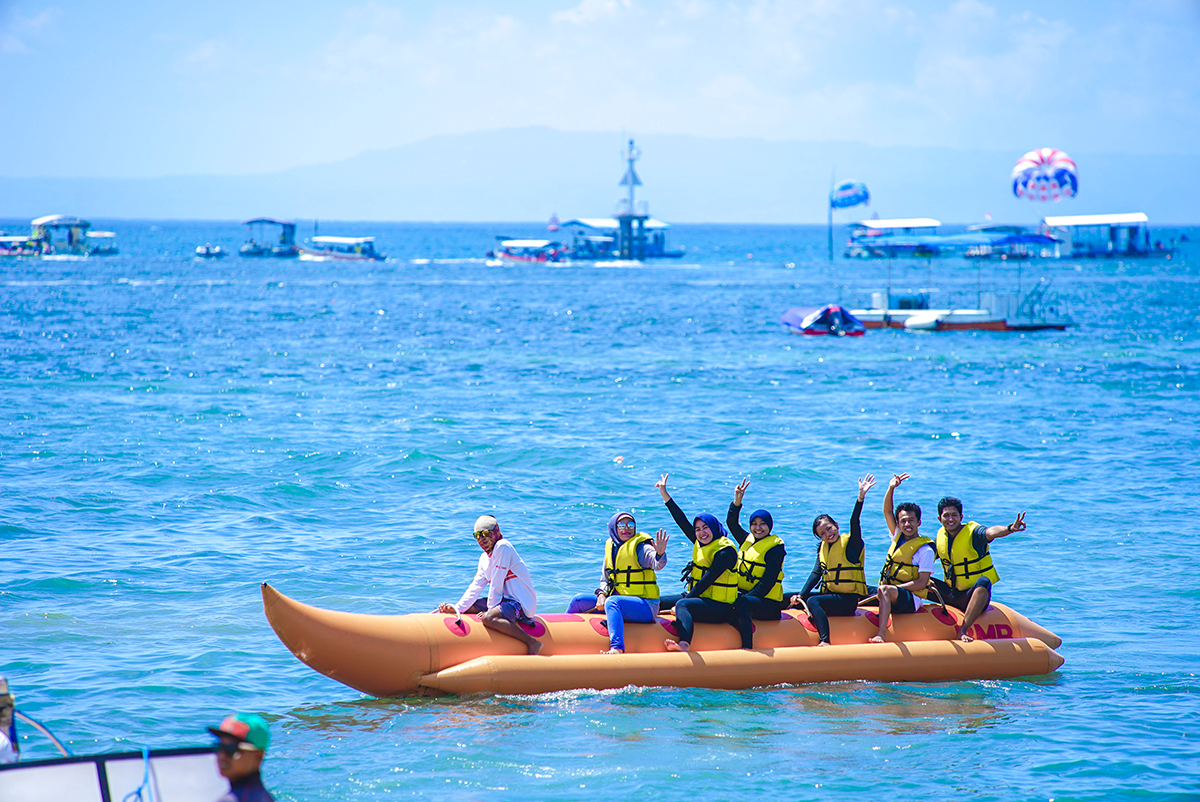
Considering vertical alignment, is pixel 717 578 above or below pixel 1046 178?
below

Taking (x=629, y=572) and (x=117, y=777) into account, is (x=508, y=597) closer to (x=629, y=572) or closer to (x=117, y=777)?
(x=629, y=572)

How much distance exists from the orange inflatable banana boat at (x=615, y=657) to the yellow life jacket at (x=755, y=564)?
30 cm

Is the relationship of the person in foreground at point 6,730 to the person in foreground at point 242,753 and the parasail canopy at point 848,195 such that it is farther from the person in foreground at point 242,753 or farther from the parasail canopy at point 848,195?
the parasail canopy at point 848,195

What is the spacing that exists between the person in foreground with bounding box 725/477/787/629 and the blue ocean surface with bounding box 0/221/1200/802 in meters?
0.61

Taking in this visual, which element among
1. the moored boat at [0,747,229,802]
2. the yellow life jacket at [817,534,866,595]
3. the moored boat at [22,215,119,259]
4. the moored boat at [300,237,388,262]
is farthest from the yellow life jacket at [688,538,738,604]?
the moored boat at [22,215,119,259]

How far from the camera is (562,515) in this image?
1495 cm

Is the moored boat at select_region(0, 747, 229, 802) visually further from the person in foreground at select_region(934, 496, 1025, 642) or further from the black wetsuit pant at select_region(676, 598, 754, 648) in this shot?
the person in foreground at select_region(934, 496, 1025, 642)

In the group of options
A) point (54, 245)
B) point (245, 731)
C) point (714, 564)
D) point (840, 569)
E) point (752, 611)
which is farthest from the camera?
point (54, 245)

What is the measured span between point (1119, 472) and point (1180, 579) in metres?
5.54

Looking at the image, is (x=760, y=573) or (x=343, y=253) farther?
(x=343, y=253)

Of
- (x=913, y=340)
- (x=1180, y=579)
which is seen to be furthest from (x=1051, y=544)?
(x=913, y=340)

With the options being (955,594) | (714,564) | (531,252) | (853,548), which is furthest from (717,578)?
(531,252)

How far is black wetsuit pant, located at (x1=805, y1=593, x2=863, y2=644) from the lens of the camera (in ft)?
29.2

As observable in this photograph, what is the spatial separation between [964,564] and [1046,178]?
205ft
